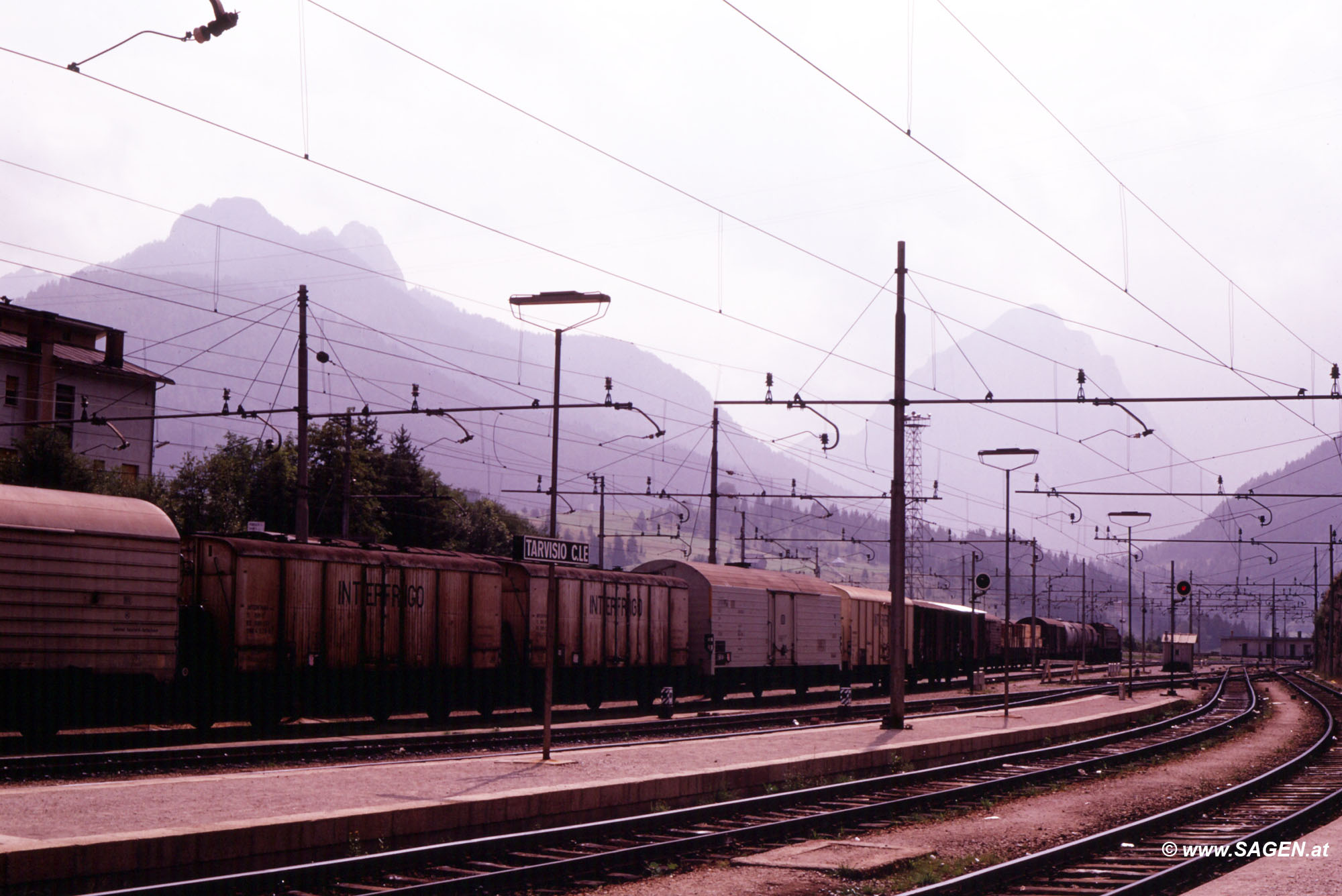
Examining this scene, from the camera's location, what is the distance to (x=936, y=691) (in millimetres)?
49969

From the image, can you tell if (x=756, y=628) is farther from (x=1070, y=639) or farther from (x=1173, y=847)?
(x=1070, y=639)

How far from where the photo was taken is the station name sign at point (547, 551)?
51.9 ft

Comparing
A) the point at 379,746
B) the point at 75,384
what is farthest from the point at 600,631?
the point at 75,384

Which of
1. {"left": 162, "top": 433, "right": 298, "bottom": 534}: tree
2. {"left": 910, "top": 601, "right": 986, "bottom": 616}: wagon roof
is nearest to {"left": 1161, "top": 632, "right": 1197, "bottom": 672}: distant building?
{"left": 910, "top": 601, "right": 986, "bottom": 616}: wagon roof

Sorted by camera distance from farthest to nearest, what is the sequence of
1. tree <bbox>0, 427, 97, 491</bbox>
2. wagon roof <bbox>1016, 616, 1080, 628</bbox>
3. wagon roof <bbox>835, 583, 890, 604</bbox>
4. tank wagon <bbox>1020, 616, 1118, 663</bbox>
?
tank wagon <bbox>1020, 616, 1118, 663</bbox>, wagon roof <bbox>1016, 616, 1080, 628</bbox>, tree <bbox>0, 427, 97, 491</bbox>, wagon roof <bbox>835, 583, 890, 604</bbox>

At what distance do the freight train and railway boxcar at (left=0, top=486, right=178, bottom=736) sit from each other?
0.02 m

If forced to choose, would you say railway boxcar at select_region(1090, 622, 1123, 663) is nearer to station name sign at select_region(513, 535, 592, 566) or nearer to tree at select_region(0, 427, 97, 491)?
tree at select_region(0, 427, 97, 491)

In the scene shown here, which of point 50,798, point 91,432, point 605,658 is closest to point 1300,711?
point 605,658

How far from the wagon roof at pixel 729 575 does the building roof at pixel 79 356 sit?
33.9 meters

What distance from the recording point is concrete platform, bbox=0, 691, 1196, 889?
9.12 metres

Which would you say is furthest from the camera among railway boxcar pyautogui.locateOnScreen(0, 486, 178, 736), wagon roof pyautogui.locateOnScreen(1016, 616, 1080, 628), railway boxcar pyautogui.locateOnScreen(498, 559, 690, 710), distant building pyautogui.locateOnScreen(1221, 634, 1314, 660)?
distant building pyautogui.locateOnScreen(1221, 634, 1314, 660)

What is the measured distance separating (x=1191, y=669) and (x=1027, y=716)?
50.7 meters

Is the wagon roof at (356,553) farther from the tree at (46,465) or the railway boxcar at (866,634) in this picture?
the tree at (46,465)

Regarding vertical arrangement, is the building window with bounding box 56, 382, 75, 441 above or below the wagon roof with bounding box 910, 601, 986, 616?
above
